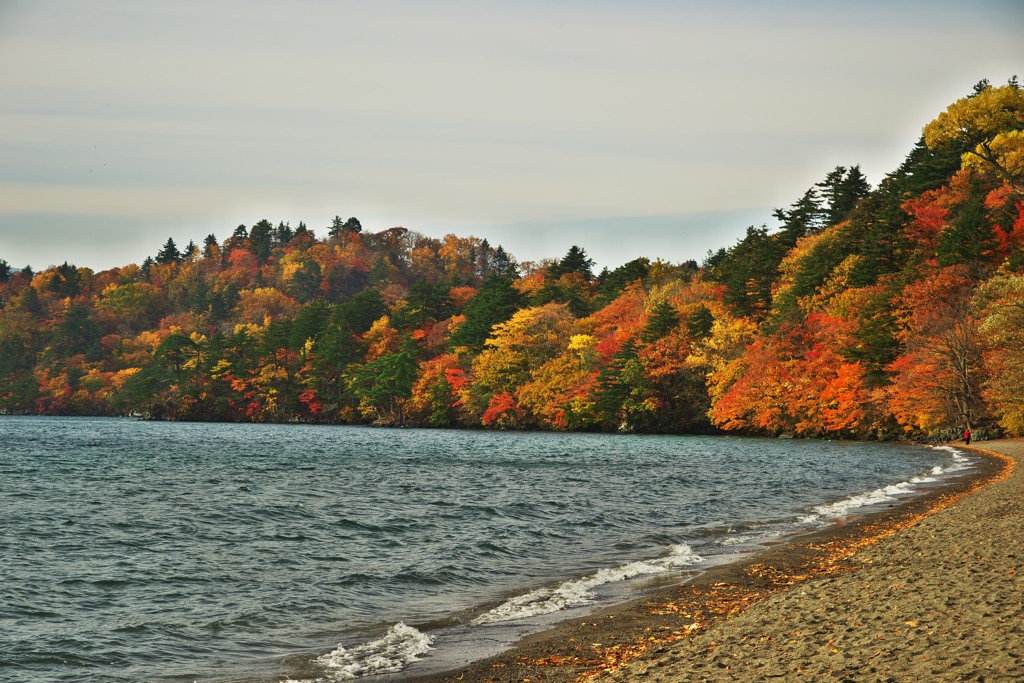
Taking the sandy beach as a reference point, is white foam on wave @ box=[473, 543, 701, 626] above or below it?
below

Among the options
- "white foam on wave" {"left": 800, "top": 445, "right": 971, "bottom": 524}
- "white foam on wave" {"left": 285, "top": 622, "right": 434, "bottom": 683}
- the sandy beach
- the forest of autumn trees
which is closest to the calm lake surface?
"white foam on wave" {"left": 285, "top": 622, "right": 434, "bottom": 683}

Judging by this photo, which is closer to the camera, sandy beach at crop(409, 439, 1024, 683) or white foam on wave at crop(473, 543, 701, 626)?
sandy beach at crop(409, 439, 1024, 683)

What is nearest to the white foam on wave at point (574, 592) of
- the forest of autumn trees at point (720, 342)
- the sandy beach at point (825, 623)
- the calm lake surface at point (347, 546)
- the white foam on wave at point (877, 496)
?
the calm lake surface at point (347, 546)

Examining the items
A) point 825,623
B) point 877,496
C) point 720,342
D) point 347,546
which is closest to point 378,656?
point 825,623

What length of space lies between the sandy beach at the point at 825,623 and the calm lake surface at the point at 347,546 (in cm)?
159

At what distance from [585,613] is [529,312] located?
94016mm

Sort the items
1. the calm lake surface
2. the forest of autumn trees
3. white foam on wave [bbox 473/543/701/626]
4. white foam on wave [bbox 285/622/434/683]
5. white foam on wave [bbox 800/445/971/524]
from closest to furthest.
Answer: white foam on wave [bbox 285/622/434/683] < the calm lake surface < white foam on wave [bbox 473/543/701/626] < white foam on wave [bbox 800/445/971/524] < the forest of autumn trees

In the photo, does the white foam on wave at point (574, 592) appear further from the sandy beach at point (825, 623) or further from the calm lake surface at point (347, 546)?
the sandy beach at point (825, 623)

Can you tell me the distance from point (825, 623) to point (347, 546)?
16.1 m

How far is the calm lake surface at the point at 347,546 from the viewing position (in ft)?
51.2

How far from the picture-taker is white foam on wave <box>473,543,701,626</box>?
57.6ft

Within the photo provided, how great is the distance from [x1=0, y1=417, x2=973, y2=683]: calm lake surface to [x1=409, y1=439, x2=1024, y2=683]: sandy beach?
1593 millimetres

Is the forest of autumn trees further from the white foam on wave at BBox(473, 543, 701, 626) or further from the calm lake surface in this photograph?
the white foam on wave at BBox(473, 543, 701, 626)

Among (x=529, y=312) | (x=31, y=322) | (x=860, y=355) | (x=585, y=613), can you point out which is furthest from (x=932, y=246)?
(x=31, y=322)
